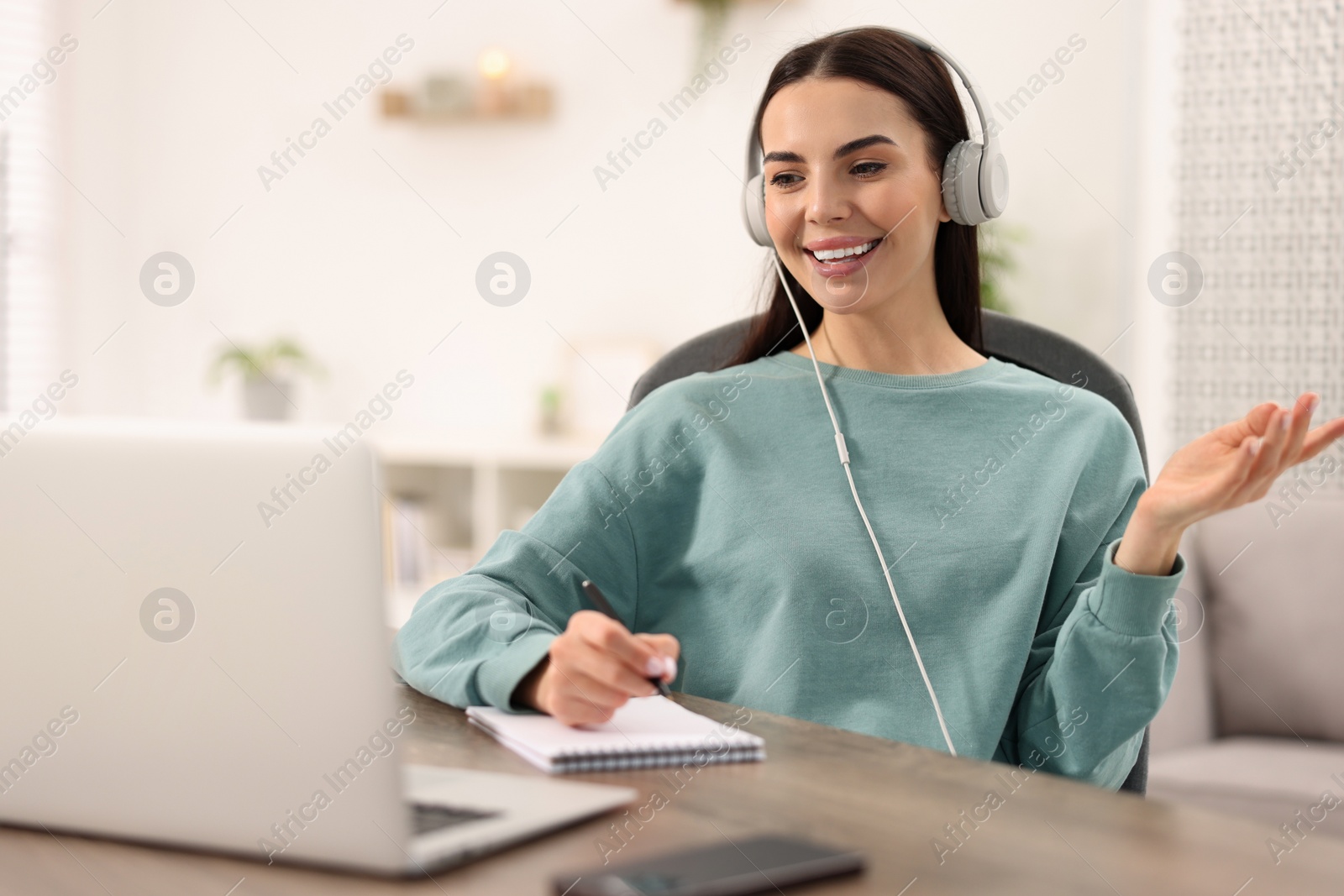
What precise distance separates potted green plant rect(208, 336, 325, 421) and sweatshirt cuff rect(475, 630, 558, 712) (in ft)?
9.98

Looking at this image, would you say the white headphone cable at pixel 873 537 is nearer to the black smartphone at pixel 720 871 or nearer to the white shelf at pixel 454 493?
the black smartphone at pixel 720 871

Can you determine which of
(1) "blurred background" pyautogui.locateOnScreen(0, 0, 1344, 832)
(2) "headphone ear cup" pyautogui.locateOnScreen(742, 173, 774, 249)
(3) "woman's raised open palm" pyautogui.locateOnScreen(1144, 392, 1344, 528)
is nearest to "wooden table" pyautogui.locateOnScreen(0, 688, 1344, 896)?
(3) "woman's raised open palm" pyautogui.locateOnScreen(1144, 392, 1344, 528)

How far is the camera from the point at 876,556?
50.0 inches

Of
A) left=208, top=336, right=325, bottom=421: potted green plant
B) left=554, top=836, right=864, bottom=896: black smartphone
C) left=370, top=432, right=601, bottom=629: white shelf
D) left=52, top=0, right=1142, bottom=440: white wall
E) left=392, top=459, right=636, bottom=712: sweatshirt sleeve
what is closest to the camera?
left=554, top=836, right=864, bottom=896: black smartphone

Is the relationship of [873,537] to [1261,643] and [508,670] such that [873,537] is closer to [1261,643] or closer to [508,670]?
[508,670]

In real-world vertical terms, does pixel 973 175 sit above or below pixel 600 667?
above

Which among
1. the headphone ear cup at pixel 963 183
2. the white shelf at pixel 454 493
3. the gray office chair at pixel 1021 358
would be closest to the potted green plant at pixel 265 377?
the white shelf at pixel 454 493

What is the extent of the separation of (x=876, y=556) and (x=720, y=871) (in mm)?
664

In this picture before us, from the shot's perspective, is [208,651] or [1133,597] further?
[1133,597]

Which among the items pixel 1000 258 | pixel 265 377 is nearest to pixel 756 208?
pixel 1000 258

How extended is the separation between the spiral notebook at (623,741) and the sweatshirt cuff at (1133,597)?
1.24 ft

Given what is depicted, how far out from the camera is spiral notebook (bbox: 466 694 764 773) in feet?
2.81

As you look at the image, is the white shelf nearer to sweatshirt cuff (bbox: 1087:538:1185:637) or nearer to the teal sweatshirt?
the teal sweatshirt

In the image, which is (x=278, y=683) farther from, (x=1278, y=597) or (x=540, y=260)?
(x=540, y=260)
